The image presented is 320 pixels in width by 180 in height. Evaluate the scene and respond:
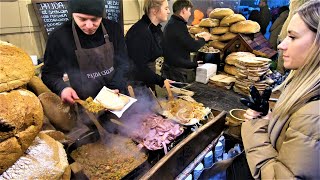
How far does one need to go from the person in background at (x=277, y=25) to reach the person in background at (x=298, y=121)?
13.7ft

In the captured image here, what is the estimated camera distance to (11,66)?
134cm

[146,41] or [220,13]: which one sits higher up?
[220,13]

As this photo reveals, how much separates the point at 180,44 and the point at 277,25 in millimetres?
2537

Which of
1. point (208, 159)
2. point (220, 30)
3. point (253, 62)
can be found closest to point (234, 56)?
point (253, 62)

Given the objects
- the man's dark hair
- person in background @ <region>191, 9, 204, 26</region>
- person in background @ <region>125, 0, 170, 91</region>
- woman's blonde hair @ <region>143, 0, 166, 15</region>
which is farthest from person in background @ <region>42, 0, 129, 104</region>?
person in background @ <region>191, 9, 204, 26</region>

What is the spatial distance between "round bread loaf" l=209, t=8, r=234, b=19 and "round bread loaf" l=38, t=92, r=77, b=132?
375 centimetres

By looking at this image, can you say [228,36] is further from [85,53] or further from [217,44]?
[85,53]

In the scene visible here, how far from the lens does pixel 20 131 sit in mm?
1273

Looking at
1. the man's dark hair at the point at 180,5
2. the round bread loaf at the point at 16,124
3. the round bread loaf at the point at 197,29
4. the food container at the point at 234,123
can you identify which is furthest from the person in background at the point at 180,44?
the round bread loaf at the point at 16,124

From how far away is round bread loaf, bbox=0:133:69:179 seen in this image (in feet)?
4.07

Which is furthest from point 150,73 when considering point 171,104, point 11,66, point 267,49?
point 267,49

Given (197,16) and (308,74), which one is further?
(197,16)

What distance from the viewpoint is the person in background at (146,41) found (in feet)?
10.6

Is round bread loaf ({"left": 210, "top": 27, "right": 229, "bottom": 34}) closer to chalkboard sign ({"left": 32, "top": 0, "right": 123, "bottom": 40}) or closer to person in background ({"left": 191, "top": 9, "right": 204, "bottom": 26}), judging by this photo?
person in background ({"left": 191, "top": 9, "right": 204, "bottom": 26})
